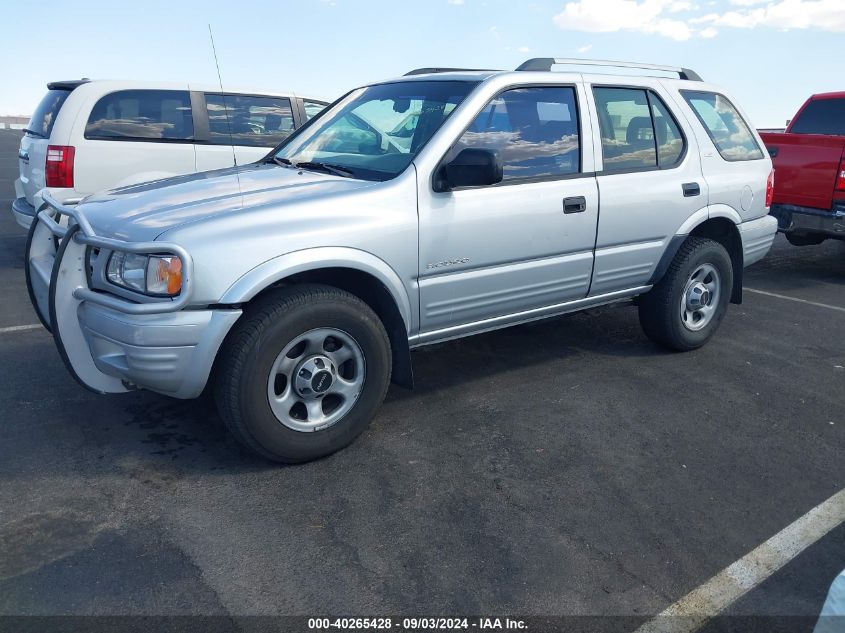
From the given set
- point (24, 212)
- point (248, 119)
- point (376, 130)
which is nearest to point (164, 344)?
point (376, 130)

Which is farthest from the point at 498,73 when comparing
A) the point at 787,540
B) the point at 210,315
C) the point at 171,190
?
the point at 787,540

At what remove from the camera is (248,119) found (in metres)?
7.84

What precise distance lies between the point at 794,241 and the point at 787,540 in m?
6.92

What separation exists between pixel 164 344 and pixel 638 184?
297cm

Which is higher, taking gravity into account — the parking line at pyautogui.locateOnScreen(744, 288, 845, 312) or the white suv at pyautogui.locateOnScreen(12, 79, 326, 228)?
→ the white suv at pyautogui.locateOnScreen(12, 79, 326, 228)

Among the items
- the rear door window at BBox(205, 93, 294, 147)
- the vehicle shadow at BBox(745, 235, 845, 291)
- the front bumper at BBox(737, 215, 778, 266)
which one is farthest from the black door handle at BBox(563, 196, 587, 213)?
the rear door window at BBox(205, 93, 294, 147)

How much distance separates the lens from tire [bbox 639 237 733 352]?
4.96m

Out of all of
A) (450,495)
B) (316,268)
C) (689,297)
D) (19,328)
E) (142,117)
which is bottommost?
(450,495)

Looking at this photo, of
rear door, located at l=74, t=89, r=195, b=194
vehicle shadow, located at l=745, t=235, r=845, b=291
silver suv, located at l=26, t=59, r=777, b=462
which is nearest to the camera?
silver suv, located at l=26, t=59, r=777, b=462

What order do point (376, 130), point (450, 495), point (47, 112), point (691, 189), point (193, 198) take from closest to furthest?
point (450, 495) → point (193, 198) → point (376, 130) → point (691, 189) → point (47, 112)

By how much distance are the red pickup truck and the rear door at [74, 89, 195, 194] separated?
6.09 metres

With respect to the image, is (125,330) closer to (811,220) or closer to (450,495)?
(450,495)

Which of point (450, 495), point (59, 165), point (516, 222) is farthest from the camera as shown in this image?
point (59, 165)

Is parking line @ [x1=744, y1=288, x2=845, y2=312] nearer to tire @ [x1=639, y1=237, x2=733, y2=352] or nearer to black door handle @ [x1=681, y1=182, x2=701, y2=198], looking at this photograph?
tire @ [x1=639, y1=237, x2=733, y2=352]
